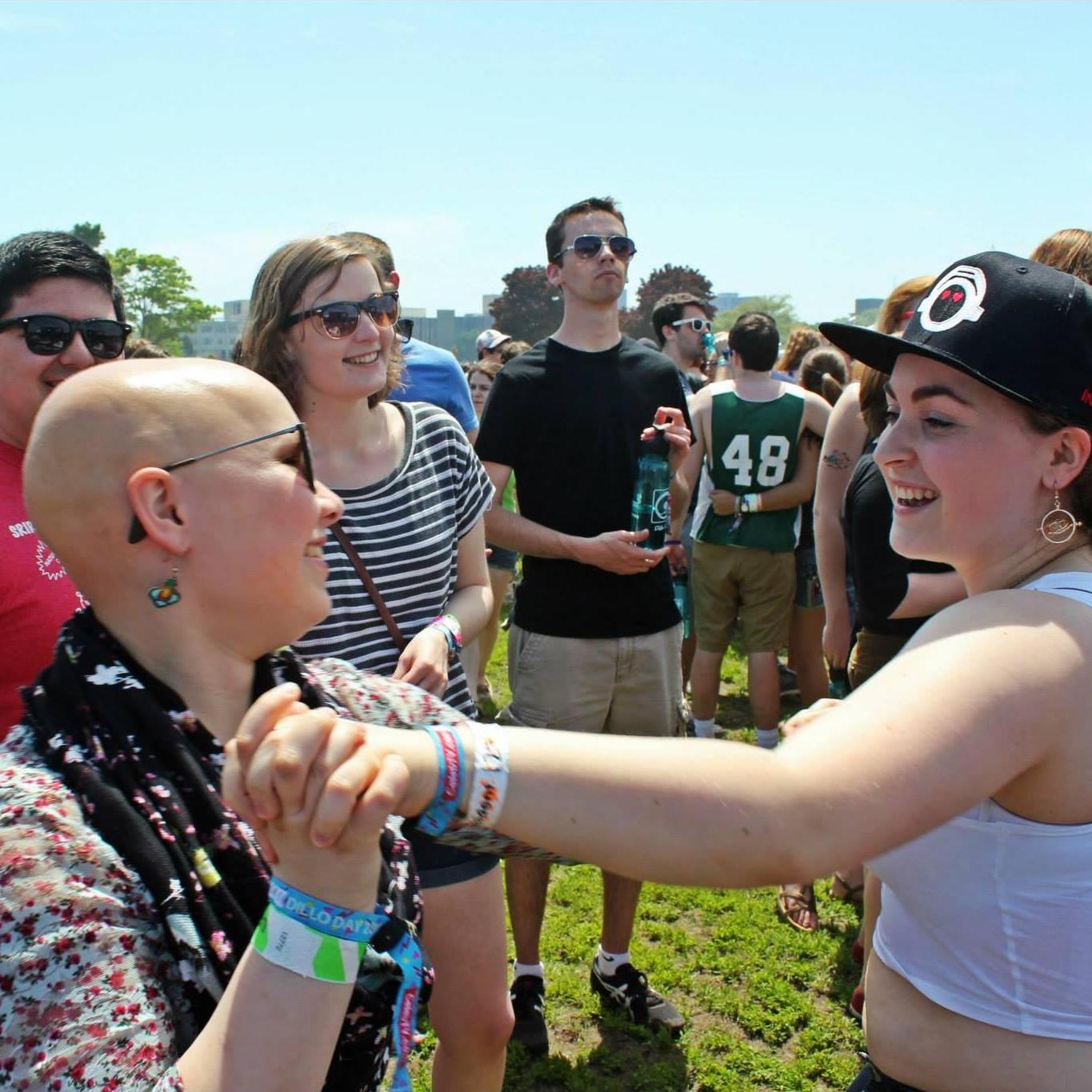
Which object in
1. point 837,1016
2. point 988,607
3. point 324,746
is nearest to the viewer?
point 324,746

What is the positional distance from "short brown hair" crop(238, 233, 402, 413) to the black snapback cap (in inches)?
72.2

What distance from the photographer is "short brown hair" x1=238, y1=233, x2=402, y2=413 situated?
9.84 feet

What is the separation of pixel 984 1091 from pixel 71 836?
147cm

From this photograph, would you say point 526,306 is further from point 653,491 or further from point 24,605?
point 24,605

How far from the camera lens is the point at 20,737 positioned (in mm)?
1457

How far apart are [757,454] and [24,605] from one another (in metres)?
4.64

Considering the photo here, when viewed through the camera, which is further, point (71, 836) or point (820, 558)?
point (820, 558)

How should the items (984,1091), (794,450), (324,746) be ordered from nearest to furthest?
(324,746) → (984,1091) → (794,450)

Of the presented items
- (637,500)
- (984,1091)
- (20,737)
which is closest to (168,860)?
(20,737)

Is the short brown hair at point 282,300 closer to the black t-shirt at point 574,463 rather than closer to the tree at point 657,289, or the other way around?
the black t-shirt at point 574,463

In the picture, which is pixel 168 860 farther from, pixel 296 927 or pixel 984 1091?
pixel 984 1091

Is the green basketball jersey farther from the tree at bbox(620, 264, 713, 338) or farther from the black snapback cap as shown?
the tree at bbox(620, 264, 713, 338)

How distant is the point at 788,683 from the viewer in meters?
8.08

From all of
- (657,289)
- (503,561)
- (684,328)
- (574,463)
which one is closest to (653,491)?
(574,463)
